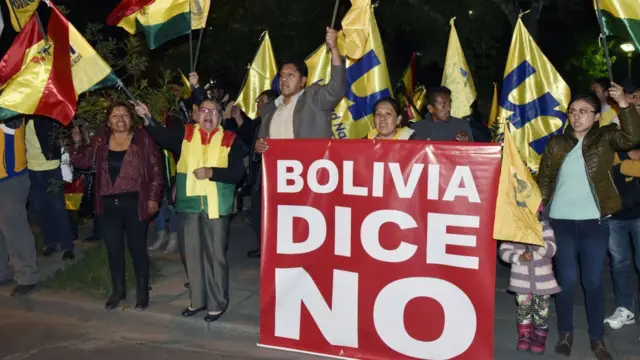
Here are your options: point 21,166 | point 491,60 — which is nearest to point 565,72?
point 491,60

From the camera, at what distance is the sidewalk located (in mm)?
5609

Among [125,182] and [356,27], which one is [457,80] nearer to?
[356,27]

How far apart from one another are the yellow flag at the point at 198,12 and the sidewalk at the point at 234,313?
263 centimetres

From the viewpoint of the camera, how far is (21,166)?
7.36 m

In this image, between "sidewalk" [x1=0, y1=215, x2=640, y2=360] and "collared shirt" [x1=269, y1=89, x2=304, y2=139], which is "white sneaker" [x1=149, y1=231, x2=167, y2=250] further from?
"collared shirt" [x1=269, y1=89, x2=304, y2=139]

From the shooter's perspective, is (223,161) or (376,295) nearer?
(376,295)

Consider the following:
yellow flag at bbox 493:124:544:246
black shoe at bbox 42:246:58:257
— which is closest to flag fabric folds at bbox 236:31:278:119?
black shoe at bbox 42:246:58:257

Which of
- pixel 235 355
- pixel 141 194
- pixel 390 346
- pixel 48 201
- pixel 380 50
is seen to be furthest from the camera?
pixel 48 201

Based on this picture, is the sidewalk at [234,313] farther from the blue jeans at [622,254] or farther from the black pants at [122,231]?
the black pants at [122,231]

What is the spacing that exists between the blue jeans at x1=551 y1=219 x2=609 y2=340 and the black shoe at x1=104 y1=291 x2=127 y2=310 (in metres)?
3.96

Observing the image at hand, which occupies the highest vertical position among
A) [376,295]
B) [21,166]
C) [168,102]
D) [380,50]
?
[380,50]

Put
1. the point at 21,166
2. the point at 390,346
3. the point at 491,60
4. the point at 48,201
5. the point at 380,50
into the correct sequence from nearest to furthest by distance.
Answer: the point at 390,346 < the point at 21,166 < the point at 380,50 < the point at 48,201 < the point at 491,60

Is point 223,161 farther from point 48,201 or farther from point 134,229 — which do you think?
point 48,201

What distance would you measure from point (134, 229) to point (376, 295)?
2.57 meters
